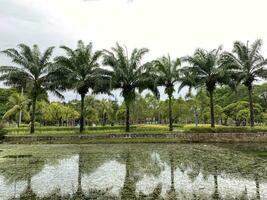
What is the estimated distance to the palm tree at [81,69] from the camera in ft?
98.9

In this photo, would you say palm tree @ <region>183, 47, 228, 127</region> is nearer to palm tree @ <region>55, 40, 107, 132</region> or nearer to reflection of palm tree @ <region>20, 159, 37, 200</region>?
palm tree @ <region>55, 40, 107, 132</region>

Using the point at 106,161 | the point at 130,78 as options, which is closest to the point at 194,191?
the point at 106,161

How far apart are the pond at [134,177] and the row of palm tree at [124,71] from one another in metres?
14.1

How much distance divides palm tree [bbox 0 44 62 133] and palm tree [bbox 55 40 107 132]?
1003 millimetres

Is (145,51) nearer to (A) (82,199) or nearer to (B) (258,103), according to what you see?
(A) (82,199)

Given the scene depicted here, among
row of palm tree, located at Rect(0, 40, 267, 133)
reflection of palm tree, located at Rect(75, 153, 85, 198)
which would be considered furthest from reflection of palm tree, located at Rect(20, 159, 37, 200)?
row of palm tree, located at Rect(0, 40, 267, 133)

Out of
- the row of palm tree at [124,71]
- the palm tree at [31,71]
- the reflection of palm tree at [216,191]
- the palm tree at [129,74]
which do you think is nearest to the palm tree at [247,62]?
the row of palm tree at [124,71]

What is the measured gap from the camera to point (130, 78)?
1212 inches

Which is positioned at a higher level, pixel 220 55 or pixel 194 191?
pixel 220 55

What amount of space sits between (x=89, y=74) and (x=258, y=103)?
113 ft

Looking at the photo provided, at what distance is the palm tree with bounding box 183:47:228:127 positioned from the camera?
102ft

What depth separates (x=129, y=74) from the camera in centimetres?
3077

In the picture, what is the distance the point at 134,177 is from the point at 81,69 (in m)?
19.9

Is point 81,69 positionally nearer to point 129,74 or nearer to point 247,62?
point 129,74
